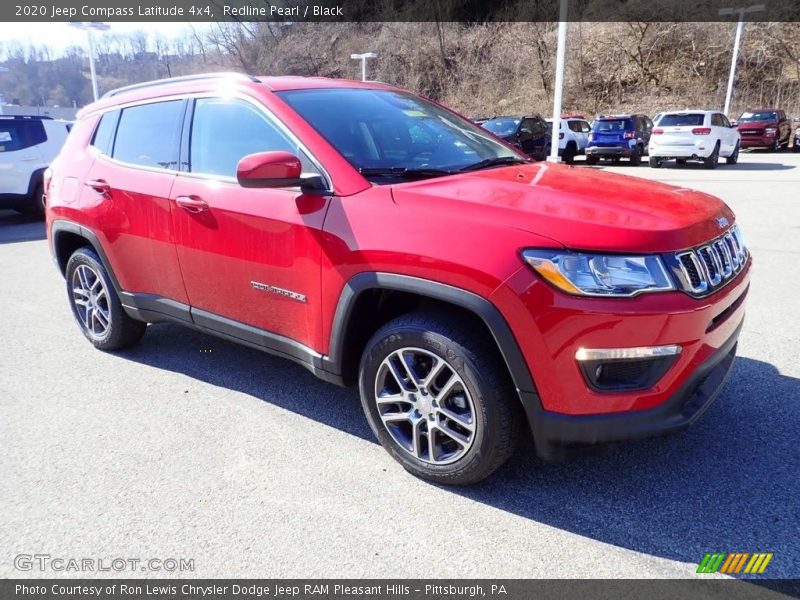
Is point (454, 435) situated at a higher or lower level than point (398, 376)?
lower

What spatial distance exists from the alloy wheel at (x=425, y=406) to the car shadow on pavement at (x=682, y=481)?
244 mm

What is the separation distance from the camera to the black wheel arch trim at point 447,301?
7.70 ft

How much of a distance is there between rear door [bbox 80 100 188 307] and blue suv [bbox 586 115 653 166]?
58.5 feet

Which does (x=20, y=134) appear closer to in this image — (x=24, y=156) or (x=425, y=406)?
(x=24, y=156)

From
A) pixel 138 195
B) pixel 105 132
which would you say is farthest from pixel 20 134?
pixel 138 195

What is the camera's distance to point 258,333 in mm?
3275

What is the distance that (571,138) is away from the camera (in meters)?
20.8

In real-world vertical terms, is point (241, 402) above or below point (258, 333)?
below

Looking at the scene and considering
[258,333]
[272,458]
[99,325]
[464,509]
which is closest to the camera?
[464,509]

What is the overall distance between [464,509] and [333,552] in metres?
0.60

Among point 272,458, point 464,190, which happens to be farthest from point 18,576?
point 464,190

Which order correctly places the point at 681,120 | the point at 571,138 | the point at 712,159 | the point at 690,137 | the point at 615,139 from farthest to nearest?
the point at 571,138 < the point at 615,139 < the point at 681,120 < the point at 712,159 < the point at 690,137

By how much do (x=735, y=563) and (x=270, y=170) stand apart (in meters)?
2.46

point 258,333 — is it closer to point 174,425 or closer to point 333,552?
point 174,425
